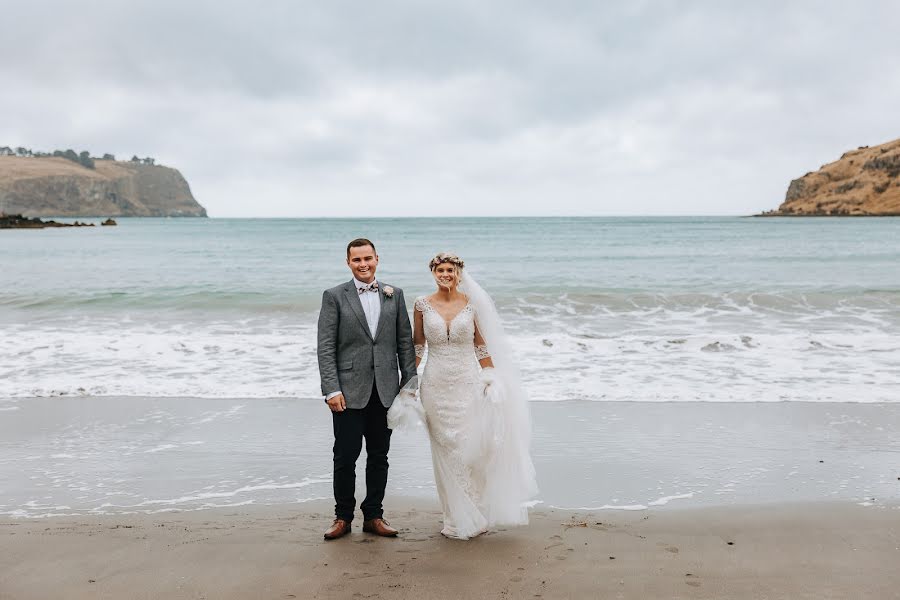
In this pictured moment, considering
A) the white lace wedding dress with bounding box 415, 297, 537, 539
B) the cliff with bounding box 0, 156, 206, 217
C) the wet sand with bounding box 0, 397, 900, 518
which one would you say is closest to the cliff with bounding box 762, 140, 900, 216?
the wet sand with bounding box 0, 397, 900, 518

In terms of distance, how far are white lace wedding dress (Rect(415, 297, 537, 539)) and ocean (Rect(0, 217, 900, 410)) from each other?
3963 mm

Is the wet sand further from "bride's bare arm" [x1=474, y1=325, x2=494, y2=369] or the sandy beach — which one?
"bride's bare arm" [x1=474, y1=325, x2=494, y2=369]

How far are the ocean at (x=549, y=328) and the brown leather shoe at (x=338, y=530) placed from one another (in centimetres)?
419

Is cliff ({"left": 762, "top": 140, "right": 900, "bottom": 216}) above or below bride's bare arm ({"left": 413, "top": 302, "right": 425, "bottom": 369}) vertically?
above

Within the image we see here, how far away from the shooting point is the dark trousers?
14.8ft

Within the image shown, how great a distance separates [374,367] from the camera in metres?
4.46

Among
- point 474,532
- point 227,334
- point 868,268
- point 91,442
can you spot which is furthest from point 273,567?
point 868,268

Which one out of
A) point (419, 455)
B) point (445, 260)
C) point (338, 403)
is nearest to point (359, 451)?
point (338, 403)

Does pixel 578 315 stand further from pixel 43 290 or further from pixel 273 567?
pixel 43 290

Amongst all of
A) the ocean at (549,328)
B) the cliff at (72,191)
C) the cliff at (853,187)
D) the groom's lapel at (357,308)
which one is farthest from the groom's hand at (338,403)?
the cliff at (72,191)

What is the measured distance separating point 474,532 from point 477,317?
132cm

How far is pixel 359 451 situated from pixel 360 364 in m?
0.55

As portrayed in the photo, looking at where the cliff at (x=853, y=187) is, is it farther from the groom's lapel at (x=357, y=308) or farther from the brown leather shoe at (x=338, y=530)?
the brown leather shoe at (x=338, y=530)

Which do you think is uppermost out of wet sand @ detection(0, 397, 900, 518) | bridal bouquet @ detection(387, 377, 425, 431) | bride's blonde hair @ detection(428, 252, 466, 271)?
bride's blonde hair @ detection(428, 252, 466, 271)
